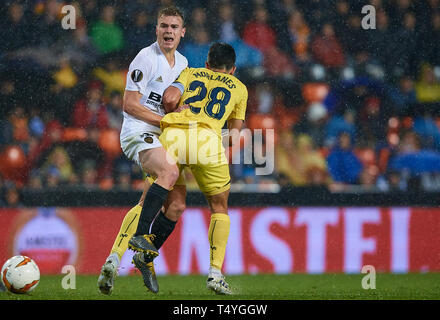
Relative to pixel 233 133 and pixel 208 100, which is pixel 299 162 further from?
pixel 208 100

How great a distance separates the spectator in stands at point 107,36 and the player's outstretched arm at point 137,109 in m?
4.37

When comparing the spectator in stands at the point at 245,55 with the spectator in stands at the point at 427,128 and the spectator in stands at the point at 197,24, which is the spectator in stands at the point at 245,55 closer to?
the spectator in stands at the point at 197,24

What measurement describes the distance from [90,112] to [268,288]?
3.80 m

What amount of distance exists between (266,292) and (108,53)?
16.1 feet

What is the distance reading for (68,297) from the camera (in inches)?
216

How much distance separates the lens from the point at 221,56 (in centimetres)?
587

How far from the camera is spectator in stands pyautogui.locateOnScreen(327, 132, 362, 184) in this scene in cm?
923

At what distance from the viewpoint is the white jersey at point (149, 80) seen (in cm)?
583

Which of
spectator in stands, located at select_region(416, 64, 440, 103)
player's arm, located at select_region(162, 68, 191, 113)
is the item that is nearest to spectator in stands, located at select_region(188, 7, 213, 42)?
spectator in stands, located at select_region(416, 64, 440, 103)

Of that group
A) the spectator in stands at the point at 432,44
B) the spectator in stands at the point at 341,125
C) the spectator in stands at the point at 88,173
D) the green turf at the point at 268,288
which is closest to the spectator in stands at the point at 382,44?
the spectator in stands at the point at 432,44

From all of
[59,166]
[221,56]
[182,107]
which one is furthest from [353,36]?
[182,107]

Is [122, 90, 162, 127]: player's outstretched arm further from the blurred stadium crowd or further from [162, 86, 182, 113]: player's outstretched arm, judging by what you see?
the blurred stadium crowd

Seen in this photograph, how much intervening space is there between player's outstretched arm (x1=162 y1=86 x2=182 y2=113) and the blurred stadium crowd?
2.87 m

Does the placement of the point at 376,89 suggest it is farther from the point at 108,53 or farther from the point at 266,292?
the point at 266,292
